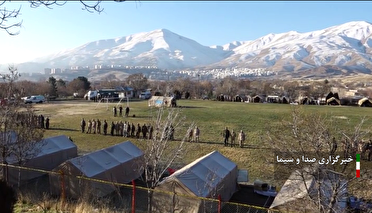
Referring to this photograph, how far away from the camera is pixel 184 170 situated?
13203 millimetres

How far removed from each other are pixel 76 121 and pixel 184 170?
25.7 m

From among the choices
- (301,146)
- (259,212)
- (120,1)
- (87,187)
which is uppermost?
(120,1)

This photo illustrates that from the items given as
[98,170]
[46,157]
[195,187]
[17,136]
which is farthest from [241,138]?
[17,136]

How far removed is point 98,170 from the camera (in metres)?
14.4

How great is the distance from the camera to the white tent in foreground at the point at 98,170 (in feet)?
43.5

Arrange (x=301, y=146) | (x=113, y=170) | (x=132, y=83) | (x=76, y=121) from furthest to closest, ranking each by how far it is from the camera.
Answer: (x=132, y=83) → (x=76, y=121) → (x=113, y=170) → (x=301, y=146)

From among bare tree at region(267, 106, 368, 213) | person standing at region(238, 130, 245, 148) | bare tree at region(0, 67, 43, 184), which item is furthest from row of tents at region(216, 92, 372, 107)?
bare tree at region(0, 67, 43, 184)

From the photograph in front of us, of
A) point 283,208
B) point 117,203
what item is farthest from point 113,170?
point 283,208

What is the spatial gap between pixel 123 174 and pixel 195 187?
16.1 ft

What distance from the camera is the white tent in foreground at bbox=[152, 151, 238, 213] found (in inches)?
467

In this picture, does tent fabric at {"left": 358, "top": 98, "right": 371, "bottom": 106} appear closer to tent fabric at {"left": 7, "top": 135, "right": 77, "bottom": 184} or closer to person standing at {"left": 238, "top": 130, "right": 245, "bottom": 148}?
person standing at {"left": 238, "top": 130, "right": 245, "bottom": 148}

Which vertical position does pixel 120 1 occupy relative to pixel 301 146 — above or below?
above

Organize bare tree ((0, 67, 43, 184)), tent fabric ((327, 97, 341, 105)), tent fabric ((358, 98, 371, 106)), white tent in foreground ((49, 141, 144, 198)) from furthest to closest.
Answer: tent fabric ((327, 97, 341, 105)), tent fabric ((358, 98, 371, 106)), white tent in foreground ((49, 141, 144, 198)), bare tree ((0, 67, 43, 184))

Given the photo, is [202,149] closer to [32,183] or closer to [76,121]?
[32,183]
